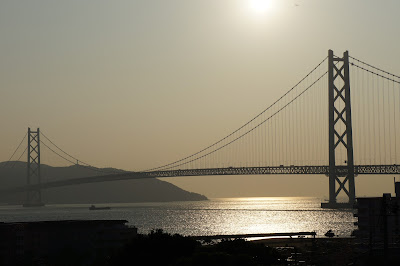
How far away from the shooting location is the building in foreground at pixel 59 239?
68.7m

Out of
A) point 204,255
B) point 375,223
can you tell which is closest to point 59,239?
point 375,223

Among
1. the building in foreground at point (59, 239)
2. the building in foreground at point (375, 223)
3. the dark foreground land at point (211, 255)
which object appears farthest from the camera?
the building in foreground at point (59, 239)

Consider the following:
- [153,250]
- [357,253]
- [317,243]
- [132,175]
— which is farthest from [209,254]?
[132,175]

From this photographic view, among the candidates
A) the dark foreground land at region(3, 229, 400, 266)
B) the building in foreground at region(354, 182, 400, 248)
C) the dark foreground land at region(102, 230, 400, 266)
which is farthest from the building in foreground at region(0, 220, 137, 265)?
the building in foreground at region(354, 182, 400, 248)

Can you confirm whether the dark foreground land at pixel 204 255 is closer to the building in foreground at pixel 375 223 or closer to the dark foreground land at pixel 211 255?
the dark foreground land at pixel 211 255

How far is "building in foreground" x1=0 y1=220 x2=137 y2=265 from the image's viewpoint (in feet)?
225

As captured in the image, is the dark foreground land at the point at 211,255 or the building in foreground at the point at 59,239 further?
the building in foreground at the point at 59,239

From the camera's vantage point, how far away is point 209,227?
367 ft

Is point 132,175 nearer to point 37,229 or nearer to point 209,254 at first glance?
point 37,229

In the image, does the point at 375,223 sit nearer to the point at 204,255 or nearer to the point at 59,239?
the point at 59,239

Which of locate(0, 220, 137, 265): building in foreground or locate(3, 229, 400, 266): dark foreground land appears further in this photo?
locate(0, 220, 137, 265): building in foreground

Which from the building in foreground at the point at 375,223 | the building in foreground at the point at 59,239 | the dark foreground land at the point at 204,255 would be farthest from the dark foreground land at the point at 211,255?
the building in foreground at the point at 59,239

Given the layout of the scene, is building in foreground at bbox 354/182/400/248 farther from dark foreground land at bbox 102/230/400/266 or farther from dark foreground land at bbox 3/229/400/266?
dark foreground land at bbox 102/230/400/266

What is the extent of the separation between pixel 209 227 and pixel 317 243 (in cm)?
3546
